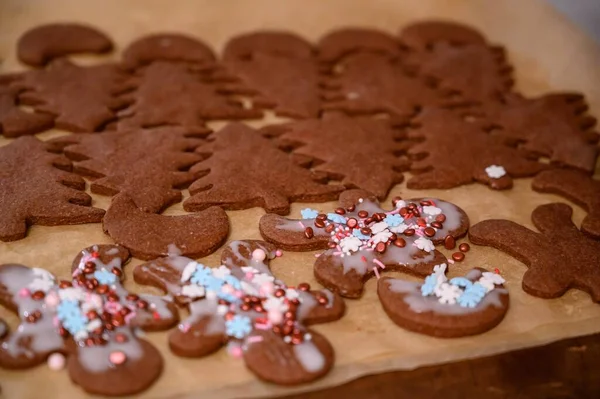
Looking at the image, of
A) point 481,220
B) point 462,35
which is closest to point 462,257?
point 481,220

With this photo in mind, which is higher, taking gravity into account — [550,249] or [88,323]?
[550,249]

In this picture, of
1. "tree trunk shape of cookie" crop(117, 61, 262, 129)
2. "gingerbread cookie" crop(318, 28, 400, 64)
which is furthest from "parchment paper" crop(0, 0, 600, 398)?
"tree trunk shape of cookie" crop(117, 61, 262, 129)

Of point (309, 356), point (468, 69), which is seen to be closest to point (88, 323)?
point (309, 356)

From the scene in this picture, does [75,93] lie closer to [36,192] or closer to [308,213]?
[36,192]

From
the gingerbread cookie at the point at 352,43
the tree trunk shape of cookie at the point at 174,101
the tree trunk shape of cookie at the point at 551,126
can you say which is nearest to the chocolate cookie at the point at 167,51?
the tree trunk shape of cookie at the point at 174,101

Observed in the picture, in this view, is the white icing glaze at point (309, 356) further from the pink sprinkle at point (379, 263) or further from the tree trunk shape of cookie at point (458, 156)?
the tree trunk shape of cookie at point (458, 156)

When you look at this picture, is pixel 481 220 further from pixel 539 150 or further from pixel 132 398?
pixel 132 398

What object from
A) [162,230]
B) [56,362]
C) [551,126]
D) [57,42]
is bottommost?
[56,362]
